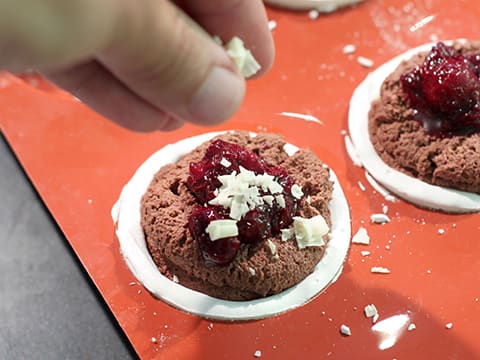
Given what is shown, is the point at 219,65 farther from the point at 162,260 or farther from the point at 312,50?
the point at 312,50

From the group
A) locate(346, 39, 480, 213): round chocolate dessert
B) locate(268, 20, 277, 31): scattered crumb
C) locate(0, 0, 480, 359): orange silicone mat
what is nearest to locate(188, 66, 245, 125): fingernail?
locate(0, 0, 480, 359): orange silicone mat

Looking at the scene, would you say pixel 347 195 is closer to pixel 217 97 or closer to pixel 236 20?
pixel 236 20

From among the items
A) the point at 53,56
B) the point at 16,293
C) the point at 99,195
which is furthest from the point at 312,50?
the point at 53,56

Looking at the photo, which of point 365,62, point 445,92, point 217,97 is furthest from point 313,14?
point 217,97

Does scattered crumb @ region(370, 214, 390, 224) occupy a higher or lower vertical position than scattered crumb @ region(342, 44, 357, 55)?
lower

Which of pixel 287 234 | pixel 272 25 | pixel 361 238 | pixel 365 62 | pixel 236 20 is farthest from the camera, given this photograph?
pixel 272 25

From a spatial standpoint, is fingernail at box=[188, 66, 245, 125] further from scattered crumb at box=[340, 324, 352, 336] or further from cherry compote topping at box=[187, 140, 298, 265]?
scattered crumb at box=[340, 324, 352, 336]

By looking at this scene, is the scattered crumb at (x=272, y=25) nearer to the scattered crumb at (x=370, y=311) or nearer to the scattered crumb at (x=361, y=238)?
the scattered crumb at (x=361, y=238)
